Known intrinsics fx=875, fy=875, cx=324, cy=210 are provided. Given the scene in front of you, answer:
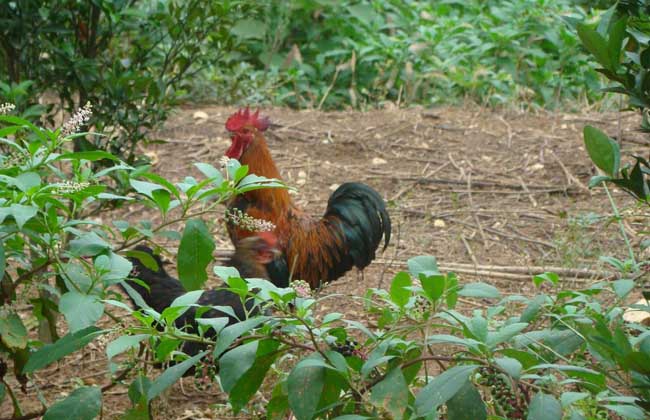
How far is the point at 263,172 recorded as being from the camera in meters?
5.43

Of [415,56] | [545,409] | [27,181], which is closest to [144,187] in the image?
[27,181]

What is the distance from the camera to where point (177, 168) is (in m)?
6.65

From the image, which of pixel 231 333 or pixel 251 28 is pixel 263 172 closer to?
pixel 231 333

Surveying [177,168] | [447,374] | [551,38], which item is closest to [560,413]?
[447,374]

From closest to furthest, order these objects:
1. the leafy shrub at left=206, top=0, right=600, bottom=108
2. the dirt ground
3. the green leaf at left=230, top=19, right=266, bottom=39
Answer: the dirt ground < the leafy shrub at left=206, top=0, right=600, bottom=108 < the green leaf at left=230, top=19, right=266, bottom=39

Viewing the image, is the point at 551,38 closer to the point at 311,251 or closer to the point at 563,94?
the point at 563,94

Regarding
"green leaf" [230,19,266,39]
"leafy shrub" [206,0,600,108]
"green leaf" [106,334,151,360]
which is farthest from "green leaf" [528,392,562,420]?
"green leaf" [230,19,266,39]

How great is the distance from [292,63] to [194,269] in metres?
7.28

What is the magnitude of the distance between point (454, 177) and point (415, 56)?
264 cm

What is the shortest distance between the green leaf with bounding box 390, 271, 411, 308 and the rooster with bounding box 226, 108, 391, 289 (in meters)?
2.97

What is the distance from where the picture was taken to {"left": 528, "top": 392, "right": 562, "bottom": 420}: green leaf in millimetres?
1828

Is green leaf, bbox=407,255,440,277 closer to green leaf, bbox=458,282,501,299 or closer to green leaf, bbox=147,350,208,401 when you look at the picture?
green leaf, bbox=458,282,501,299

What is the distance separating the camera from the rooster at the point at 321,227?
5.19 metres

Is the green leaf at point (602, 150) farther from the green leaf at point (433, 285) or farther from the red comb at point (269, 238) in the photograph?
the red comb at point (269, 238)
